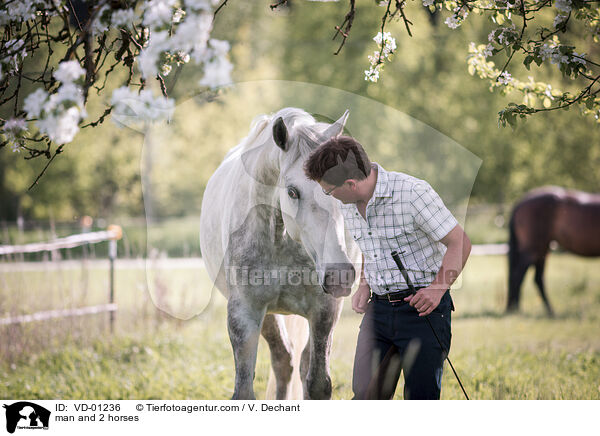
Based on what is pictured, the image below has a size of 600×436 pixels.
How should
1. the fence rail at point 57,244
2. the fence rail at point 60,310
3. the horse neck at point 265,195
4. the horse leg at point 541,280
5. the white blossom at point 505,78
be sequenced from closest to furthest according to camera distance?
the horse neck at point 265,195, the white blossom at point 505,78, the fence rail at point 60,310, the fence rail at point 57,244, the horse leg at point 541,280

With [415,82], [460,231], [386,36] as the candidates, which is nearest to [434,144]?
[386,36]

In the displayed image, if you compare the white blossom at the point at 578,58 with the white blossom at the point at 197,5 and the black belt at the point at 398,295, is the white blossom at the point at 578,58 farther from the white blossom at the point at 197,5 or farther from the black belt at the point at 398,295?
the white blossom at the point at 197,5

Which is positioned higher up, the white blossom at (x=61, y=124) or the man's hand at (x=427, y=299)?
the white blossom at (x=61, y=124)

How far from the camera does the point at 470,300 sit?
971cm

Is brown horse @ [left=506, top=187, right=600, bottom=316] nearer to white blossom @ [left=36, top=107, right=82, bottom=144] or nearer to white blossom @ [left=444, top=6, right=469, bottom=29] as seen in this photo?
white blossom @ [left=444, top=6, right=469, bottom=29]

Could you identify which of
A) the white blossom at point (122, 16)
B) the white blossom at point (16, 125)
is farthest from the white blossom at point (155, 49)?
the white blossom at point (16, 125)

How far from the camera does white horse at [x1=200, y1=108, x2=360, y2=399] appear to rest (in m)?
2.74

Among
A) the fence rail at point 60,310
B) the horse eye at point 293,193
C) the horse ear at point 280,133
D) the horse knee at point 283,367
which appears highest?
the horse ear at point 280,133

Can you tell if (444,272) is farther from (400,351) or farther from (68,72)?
(68,72)

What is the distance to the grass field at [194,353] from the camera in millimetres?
4488

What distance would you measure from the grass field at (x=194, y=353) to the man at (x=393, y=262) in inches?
38.6

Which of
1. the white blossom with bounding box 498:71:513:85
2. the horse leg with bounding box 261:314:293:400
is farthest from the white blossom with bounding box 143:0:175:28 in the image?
the horse leg with bounding box 261:314:293:400

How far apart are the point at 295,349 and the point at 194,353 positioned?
7.46ft

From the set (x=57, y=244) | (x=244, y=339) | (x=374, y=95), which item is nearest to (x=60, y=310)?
(x=57, y=244)
